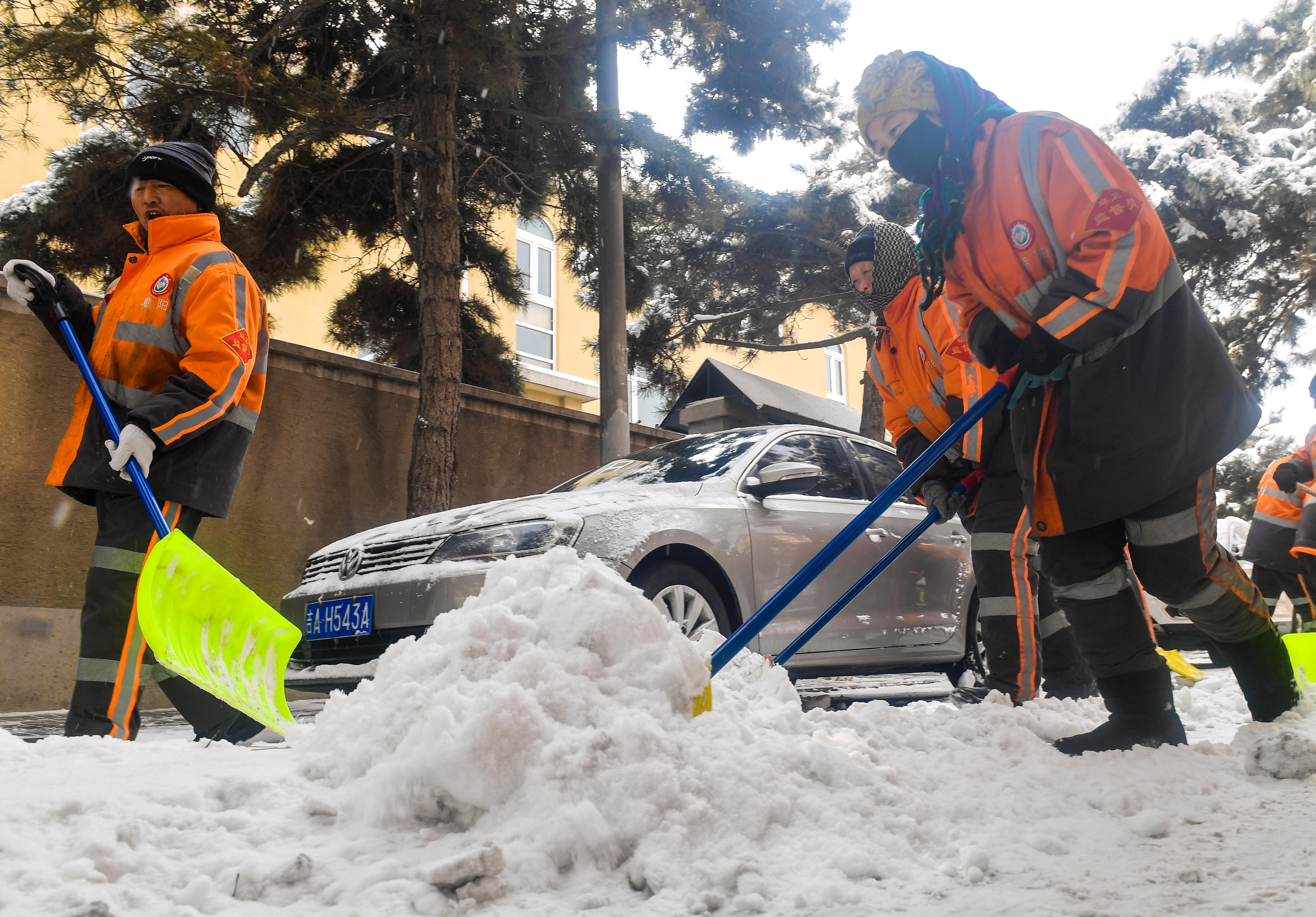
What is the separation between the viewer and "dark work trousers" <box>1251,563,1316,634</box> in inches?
264

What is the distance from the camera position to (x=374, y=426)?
774 centimetres

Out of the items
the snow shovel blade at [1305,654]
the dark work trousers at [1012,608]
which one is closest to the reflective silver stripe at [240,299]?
the dark work trousers at [1012,608]

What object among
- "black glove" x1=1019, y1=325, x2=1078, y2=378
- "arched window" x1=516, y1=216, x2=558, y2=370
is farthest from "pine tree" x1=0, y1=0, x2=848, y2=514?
"arched window" x1=516, y1=216, x2=558, y2=370

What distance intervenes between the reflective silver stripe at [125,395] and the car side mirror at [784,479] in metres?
2.58

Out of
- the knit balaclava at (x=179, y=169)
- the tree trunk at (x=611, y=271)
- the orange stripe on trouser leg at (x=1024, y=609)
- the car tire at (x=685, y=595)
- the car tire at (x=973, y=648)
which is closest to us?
the knit balaclava at (x=179, y=169)

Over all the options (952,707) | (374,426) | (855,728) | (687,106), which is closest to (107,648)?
(855,728)

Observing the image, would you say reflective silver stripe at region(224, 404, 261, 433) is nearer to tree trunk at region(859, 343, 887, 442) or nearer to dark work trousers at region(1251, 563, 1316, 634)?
dark work trousers at region(1251, 563, 1316, 634)

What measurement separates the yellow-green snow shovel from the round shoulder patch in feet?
6.98

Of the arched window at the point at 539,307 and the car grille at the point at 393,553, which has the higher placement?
the arched window at the point at 539,307

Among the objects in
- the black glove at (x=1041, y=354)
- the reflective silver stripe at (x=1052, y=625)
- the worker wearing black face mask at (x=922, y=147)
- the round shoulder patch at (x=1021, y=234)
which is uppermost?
the worker wearing black face mask at (x=922, y=147)

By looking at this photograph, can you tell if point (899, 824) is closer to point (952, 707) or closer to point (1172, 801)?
point (1172, 801)

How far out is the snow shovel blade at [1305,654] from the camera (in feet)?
10.1

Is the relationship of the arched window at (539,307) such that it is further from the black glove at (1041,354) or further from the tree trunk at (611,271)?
the black glove at (1041,354)

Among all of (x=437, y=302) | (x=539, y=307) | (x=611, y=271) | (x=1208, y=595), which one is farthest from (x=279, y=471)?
(x=539, y=307)
